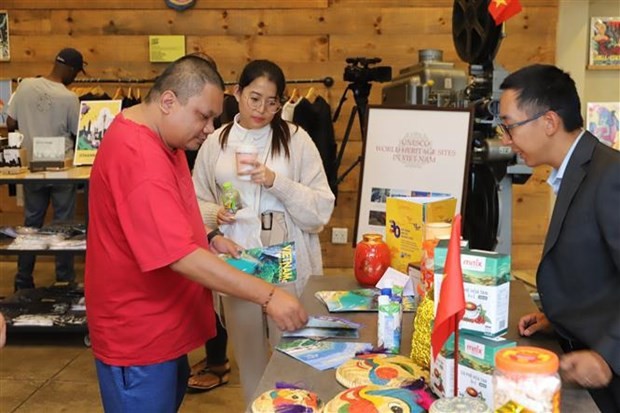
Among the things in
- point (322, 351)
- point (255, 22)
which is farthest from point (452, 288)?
point (255, 22)

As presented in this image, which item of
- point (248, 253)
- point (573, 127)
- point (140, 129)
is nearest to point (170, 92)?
point (140, 129)

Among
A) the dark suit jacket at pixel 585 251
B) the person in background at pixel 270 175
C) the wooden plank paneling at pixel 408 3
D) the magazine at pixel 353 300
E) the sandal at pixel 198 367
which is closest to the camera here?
the dark suit jacket at pixel 585 251

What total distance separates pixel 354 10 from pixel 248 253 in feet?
12.0

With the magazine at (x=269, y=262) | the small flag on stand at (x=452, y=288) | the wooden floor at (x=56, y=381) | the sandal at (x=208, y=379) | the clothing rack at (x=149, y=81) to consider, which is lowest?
the wooden floor at (x=56, y=381)

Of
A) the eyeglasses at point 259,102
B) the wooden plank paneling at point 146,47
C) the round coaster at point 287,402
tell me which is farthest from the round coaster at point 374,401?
the wooden plank paneling at point 146,47

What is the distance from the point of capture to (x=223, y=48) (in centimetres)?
527

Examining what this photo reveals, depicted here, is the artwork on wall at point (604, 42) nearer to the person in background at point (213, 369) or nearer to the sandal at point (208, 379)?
the person in background at point (213, 369)

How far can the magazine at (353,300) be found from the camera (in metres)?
1.89

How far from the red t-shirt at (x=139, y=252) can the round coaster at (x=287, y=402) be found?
443mm

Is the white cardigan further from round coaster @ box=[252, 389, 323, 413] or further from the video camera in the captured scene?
the video camera

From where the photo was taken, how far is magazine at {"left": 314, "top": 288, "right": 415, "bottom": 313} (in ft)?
6.19

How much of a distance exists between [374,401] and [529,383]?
1.41 feet

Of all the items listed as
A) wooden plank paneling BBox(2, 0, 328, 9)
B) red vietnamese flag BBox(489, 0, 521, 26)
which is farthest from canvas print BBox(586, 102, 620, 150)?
red vietnamese flag BBox(489, 0, 521, 26)

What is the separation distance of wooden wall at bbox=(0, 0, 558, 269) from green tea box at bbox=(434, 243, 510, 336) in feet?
13.1
